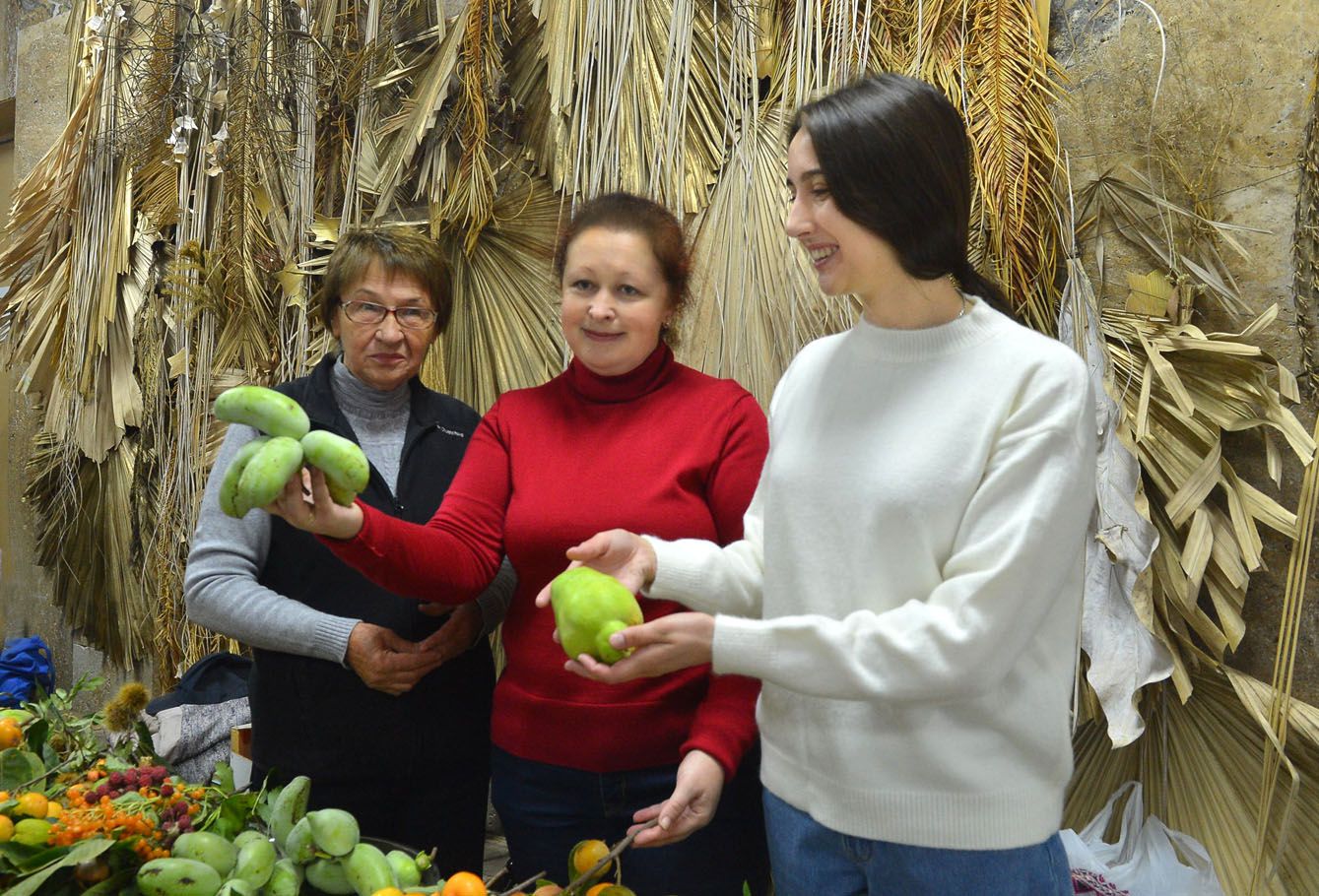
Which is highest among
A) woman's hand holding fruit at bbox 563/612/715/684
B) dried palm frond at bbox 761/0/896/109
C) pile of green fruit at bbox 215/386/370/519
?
dried palm frond at bbox 761/0/896/109

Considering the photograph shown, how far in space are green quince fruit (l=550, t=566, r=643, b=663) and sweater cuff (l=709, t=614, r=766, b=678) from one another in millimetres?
85

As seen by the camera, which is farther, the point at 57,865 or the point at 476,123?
the point at 476,123

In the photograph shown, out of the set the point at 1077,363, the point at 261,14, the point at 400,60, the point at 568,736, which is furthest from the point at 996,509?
the point at 261,14

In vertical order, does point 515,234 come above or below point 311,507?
above

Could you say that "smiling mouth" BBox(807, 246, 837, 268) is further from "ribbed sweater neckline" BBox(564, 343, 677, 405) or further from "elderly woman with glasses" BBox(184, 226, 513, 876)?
"elderly woman with glasses" BBox(184, 226, 513, 876)

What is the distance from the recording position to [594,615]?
42.0 inches

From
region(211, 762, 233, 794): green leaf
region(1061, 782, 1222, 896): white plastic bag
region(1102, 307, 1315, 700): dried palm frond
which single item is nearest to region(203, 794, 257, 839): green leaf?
region(211, 762, 233, 794): green leaf

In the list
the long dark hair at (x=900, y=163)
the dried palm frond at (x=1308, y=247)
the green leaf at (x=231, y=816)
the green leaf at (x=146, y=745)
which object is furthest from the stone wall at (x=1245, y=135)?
the green leaf at (x=146, y=745)

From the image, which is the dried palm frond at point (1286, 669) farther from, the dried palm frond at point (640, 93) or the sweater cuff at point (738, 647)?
the dried palm frond at point (640, 93)

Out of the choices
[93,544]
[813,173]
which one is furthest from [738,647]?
[93,544]

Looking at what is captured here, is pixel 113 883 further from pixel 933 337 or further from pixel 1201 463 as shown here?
pixel 1201 463

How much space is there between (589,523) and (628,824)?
0.39 meters

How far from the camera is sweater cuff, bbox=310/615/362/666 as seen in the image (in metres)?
1.58

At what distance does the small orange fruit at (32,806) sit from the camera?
1.14 metres
